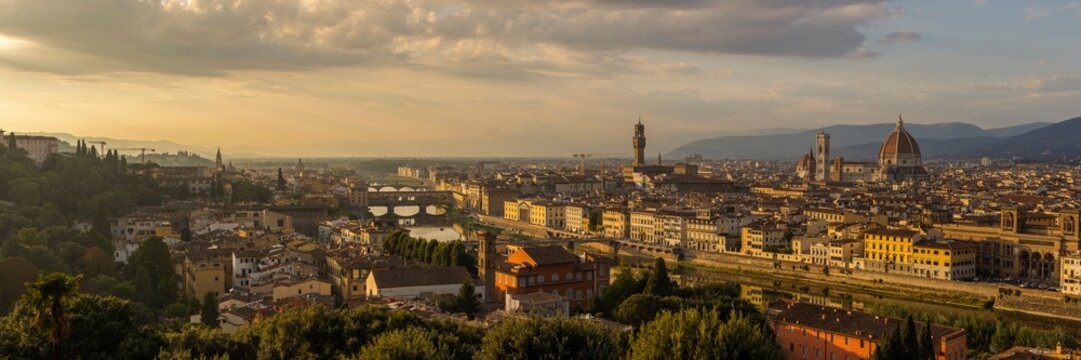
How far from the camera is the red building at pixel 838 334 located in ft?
47.2

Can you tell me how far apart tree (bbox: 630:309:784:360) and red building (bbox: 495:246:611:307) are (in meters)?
9.17

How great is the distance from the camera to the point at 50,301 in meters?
8.66

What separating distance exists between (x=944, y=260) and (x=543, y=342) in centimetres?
1937

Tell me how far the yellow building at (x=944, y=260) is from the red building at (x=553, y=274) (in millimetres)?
10146

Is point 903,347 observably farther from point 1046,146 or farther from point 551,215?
point 1046,146

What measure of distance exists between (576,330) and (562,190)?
5672 centimetres

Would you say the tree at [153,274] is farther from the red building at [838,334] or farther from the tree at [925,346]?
the tree at [925,346]

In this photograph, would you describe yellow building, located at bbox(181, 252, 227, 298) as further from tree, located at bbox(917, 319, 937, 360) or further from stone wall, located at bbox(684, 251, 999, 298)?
stone wall, located at bbox(684, 251, 999, 298)

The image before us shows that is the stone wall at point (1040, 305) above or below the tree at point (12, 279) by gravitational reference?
below

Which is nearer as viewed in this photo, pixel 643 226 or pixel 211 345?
pixel 211 345

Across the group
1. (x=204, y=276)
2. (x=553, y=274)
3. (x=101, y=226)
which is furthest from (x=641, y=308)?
(x=101, y=226)

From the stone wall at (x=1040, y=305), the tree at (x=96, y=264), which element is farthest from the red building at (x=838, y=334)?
the tree at (x=96, y=264)

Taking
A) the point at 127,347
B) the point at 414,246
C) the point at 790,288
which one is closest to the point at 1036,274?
the point at 790,288

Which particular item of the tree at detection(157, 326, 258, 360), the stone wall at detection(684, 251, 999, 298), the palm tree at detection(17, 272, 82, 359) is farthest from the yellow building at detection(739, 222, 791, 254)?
the palm tree at detection(17, 272, 82, 359)
